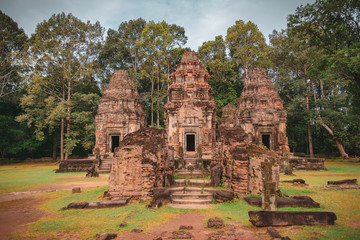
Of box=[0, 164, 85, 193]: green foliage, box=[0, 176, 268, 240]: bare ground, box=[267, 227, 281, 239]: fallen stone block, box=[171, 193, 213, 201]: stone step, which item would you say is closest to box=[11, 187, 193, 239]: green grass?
box=[0, 176, 268, 240]: bare ground

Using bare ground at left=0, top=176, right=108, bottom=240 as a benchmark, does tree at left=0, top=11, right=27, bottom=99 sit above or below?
above

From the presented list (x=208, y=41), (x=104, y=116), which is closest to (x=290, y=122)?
(x=208, y=41)

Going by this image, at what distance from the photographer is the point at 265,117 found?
20750mm

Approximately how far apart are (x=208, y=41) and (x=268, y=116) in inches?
638

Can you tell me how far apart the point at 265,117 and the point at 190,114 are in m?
Answer: 7.94

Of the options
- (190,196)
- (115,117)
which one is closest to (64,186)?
(190,196)

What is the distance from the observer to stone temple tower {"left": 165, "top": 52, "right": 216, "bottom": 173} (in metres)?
16.9

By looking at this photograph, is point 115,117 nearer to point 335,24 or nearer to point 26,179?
point 26,179

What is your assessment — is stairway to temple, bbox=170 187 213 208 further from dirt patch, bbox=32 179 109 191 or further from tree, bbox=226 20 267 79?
tree, bbox=226 20 267 79

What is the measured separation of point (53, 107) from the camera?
86.2 feet

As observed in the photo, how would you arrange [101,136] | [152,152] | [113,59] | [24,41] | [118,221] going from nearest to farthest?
[118,221] < [152,152] < [101,136] < [24,41] < [113,59]

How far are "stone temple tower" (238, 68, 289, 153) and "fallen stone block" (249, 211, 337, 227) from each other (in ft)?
48.5

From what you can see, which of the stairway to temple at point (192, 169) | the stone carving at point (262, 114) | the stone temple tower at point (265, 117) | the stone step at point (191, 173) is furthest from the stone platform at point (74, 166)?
the stone temple tower at point (265, 117)

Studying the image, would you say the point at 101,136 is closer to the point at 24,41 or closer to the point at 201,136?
the point at 201,136
